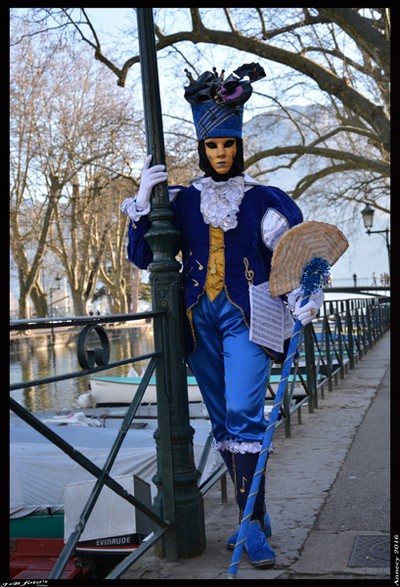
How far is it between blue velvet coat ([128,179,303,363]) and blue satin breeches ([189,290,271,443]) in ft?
0.16

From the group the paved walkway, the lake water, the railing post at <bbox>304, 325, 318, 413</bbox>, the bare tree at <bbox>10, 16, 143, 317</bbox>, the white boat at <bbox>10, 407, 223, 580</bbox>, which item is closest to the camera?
the paved walkway

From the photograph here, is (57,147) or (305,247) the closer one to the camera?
(305,247)

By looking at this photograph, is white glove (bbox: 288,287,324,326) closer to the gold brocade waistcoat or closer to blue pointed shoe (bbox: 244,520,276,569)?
the gold brocade waistcoat

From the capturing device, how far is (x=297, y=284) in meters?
3.05

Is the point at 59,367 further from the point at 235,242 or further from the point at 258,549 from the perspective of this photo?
the point at 258,549

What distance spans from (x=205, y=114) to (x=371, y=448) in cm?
283

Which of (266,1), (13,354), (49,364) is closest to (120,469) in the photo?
(266,1)

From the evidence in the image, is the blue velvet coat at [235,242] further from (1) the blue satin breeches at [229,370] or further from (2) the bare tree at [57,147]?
(2) the bare tree at [57,147]

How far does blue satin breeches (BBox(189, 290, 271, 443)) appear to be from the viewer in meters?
3.11

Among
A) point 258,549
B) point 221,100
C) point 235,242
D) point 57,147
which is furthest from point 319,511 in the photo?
point 57,147

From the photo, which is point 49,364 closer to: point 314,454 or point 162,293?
point 314,454

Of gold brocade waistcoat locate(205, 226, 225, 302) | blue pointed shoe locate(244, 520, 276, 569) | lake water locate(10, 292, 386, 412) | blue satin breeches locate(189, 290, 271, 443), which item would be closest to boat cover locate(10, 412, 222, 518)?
blue satin breeches locate(189, 290, 271, 443)

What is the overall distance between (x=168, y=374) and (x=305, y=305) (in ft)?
2.15

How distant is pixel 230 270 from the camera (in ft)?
10.5
